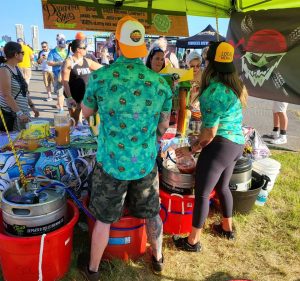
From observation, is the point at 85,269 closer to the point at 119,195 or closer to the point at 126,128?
the point at 119,195

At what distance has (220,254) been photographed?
2.67 metres

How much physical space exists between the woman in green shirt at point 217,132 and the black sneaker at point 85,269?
0.80 metres

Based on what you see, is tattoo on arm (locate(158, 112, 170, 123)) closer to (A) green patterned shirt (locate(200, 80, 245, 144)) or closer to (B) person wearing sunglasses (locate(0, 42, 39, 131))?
(A) green patterned shirt (locate(200, 80, 245, 144))

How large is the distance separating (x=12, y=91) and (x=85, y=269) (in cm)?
232

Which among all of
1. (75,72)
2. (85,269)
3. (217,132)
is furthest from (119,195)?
(75,72)

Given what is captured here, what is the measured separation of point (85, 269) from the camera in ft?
7.47

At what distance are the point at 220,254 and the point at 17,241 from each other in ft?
5.46

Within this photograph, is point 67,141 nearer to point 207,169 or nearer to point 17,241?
point 17,241

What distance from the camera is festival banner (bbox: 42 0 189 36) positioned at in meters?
3.17

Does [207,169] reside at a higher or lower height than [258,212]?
higher

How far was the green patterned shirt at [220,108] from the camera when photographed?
216 cm

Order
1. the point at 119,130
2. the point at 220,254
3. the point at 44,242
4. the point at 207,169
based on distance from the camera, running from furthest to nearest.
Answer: the point at 220,254 → the point at 207,169 → the point at 44,242 → the point at 119,130

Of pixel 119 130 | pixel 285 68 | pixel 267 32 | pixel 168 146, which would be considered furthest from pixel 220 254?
pixel 267 32

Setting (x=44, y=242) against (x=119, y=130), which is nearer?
(x=119, y=130)
